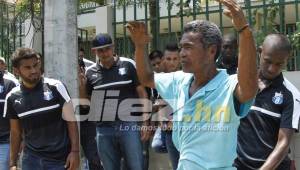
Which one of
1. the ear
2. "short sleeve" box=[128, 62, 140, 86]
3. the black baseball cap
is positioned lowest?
"short sleeve" box=[128, 62, 140, 86]

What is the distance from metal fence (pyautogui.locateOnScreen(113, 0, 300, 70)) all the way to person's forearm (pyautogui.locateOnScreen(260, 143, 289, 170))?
250cm

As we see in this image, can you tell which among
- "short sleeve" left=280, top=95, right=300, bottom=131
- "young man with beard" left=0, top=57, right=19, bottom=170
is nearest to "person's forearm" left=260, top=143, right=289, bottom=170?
"short sleeve" left=280, top=95, right=300, bottom=131

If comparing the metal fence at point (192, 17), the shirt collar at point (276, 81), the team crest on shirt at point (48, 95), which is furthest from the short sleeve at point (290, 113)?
the metal fence at point (192, 17)

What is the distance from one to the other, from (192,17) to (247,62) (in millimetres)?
4211

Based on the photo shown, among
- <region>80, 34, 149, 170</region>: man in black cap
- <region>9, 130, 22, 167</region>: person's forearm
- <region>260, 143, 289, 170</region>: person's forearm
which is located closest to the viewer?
<region>260, 143, 289, 170</region>: person's forearm

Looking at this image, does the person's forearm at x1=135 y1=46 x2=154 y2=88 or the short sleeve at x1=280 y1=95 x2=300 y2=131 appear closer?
the person's forearm at x1=135 y1=46 x2=154 y2=88

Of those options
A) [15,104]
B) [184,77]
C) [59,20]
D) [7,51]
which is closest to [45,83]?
[15,104]

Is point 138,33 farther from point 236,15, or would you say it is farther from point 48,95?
point 48,95

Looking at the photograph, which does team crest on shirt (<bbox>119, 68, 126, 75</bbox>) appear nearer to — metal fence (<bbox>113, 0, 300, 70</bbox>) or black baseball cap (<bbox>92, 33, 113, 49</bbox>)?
black baseball cap (<bbox>92, 33, 113, 49</bbox>)

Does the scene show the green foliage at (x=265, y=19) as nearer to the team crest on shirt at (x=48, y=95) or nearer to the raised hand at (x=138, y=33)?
the team crest on shirt at (x=48, y=95)

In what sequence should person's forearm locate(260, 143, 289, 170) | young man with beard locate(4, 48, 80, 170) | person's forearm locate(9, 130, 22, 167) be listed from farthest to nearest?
1. person's forearm locate(9, 130, 22, 167)
2. young man with beard locate(4, 48, 80, 170)
3. person's forearm locate(260, 143, 289, 170)

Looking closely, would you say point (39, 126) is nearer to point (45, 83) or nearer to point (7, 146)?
point (45, 83)

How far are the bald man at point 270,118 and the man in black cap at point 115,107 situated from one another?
82.4 inches

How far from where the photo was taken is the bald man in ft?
11.1
